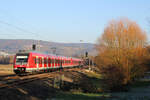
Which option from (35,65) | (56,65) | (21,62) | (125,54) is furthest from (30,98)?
(56,65)

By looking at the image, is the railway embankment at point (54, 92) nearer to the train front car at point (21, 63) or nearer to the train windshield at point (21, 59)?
the train front car at point (21, 63)

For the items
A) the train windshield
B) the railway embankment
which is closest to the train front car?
the train windshield

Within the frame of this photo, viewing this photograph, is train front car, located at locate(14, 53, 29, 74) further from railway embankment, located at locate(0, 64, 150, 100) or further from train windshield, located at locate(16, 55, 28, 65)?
railway embankment, located at locate(0, 64, 150, 100)

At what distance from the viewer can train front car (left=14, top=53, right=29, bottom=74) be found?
28.3 m

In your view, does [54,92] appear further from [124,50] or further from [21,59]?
[124,50]

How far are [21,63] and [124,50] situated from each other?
1727 centimetres

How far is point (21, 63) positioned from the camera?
2858cm

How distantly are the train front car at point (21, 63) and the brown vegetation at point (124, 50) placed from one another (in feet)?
35.3

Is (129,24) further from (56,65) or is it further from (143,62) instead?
(56,65)

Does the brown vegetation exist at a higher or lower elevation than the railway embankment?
higher

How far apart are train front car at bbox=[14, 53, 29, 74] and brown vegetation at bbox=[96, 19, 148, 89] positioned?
1076cm

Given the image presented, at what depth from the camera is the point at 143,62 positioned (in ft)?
119

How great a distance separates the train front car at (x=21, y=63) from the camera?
1115 inches

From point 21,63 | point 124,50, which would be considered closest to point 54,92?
point 21,63
